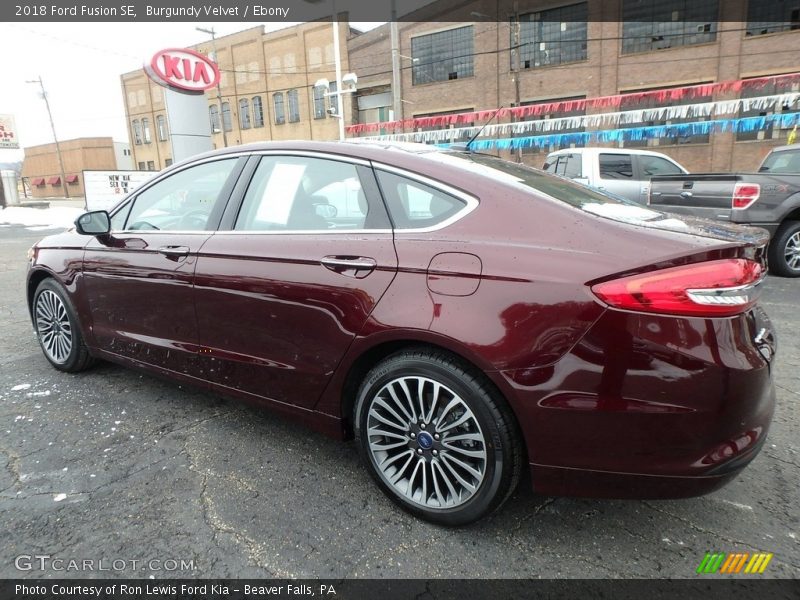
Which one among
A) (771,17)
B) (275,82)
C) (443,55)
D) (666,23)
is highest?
(275,82)

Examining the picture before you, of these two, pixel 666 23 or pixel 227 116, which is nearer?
pixel 666 23

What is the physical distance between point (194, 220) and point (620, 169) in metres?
8.93

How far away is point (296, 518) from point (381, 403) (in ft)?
2.06

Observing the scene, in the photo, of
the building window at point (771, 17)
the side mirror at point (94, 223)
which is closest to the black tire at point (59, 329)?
the side mirror at point (94, 223)

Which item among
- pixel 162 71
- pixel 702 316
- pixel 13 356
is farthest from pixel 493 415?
pixel 162 71

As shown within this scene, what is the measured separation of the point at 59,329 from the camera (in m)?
3.88

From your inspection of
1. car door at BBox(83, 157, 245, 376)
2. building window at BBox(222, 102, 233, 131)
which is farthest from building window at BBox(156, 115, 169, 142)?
car door at BBox(83, 157, 245, 376)

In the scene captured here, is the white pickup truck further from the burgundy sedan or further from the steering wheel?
the steering wheel

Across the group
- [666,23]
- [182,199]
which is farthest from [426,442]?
[666,23]

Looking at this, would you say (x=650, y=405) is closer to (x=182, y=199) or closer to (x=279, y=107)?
(x=182, y=199)

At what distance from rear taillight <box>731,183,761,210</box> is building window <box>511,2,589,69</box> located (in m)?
24.8

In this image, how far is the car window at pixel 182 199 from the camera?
2.98 m

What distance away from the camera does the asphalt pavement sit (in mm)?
1989

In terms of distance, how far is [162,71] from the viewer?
495 inches
